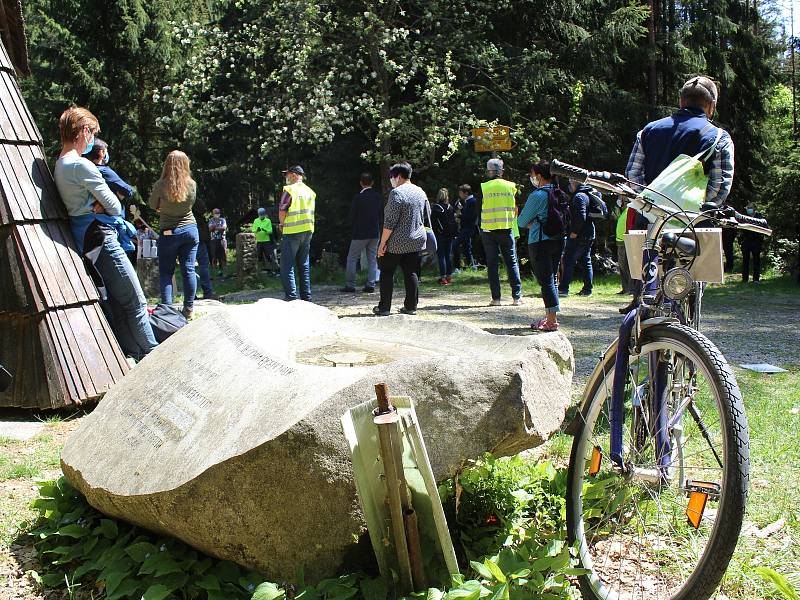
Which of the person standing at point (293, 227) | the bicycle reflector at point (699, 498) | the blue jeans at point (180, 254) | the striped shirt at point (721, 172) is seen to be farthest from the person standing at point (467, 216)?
the bicycle reflector at point (699, 498)

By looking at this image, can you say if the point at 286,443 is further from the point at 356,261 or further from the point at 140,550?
the point at 356,261

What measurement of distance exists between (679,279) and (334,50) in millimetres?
14674

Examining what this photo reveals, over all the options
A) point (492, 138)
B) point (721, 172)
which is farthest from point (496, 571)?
point (492, 138)

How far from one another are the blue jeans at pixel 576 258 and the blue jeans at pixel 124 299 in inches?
294

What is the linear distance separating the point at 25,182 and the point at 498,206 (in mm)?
6248

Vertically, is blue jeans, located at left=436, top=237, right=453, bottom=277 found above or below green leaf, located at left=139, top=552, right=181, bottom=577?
above

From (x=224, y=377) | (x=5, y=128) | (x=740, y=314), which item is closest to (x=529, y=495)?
(x=224, y=377)

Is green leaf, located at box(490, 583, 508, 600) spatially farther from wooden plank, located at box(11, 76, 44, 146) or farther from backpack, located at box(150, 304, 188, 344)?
backpack, located at box(150, 304, 188, 344)

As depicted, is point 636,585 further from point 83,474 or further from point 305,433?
point 83,474

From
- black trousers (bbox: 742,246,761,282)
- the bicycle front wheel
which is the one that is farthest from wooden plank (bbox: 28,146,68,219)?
black trousers (bbox: 742,246,761,282)

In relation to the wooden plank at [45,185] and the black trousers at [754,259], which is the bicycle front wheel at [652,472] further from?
the black trousers at [754,259]

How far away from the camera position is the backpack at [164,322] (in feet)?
22.2

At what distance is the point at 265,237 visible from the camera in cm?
2036

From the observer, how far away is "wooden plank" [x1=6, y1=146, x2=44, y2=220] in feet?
17.3
